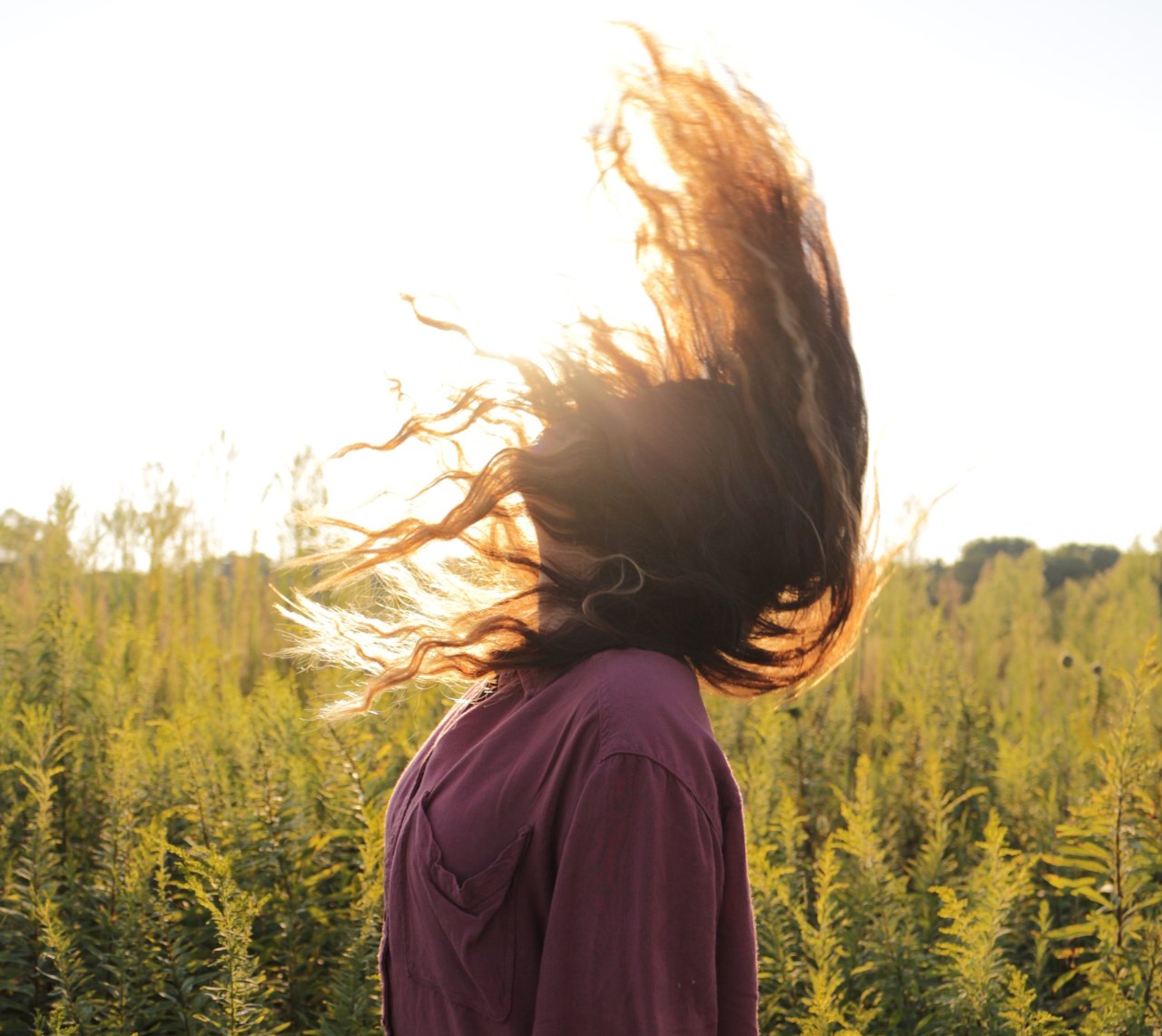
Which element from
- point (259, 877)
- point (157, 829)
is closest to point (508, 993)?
point (157, 829)

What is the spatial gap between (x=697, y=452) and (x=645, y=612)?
0.67 ft

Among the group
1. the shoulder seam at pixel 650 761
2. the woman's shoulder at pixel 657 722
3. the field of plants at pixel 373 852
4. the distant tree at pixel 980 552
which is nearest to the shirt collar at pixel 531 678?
the woman's shoulder at pixel 657 722

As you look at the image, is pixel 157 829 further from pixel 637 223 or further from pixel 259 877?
pixel 637 223

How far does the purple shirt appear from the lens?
109cm

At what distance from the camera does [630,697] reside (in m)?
1.15

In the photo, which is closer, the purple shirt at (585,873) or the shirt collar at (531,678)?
the purple shirt at (585,873)

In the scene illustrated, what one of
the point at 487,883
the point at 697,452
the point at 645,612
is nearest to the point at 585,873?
the point at 487,883

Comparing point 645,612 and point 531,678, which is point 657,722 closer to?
point 645,612

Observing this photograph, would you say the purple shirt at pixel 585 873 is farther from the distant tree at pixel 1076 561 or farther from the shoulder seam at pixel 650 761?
the distant tree at pixel 1076 561

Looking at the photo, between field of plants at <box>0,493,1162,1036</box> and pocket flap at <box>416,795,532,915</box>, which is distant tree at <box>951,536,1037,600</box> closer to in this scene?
field of plants at <box>0,493,1162,1036</box>

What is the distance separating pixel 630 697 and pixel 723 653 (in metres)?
0.28

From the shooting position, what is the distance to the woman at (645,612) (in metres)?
1.11

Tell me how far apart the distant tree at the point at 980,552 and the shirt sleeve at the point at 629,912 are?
12.5 m

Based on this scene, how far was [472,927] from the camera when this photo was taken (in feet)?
3.99
